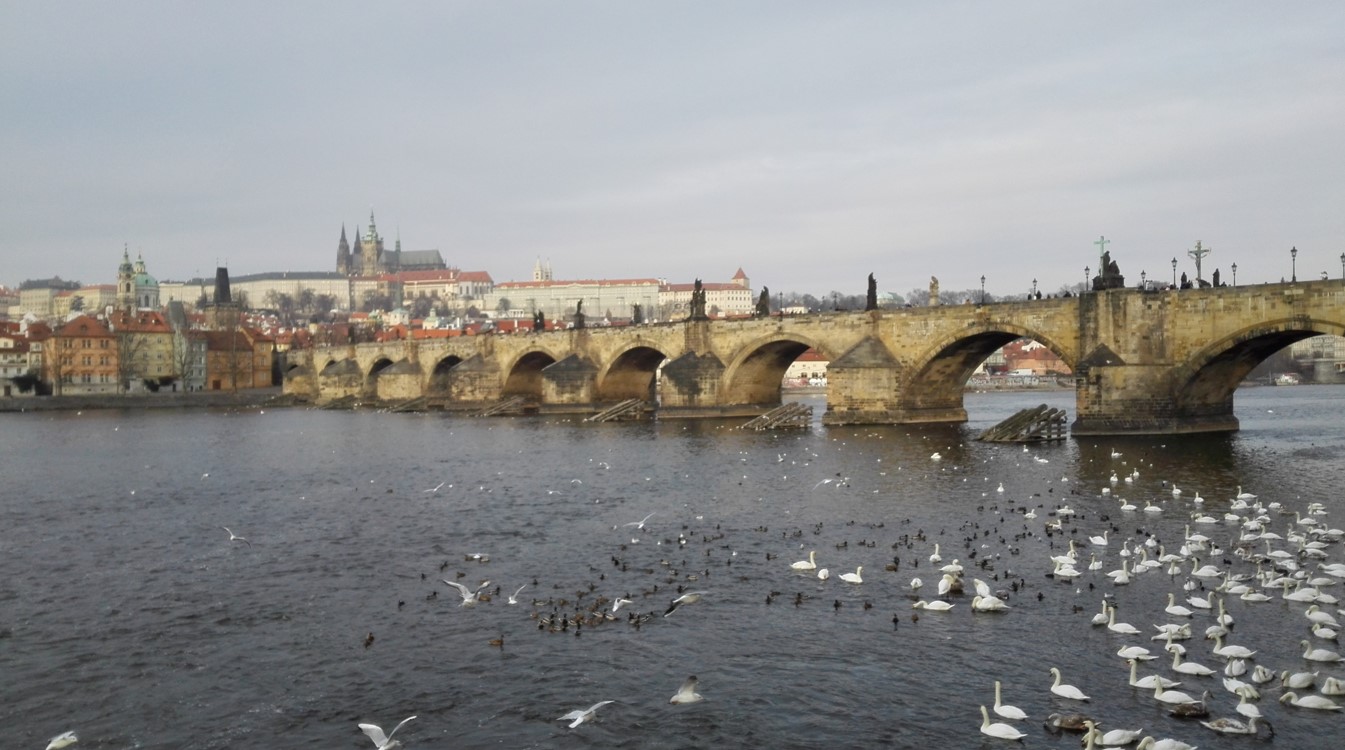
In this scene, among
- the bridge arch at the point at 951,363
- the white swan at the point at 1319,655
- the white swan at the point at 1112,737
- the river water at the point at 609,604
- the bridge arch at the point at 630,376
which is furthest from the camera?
the bridge arch at the point at 630,376

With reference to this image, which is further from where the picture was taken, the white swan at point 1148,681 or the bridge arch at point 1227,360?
the bridge arch at point 1227,360

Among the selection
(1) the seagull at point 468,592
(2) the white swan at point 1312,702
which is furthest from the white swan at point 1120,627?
(1) the seagull at point 468,592

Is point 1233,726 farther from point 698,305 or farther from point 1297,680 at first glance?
point 698,305

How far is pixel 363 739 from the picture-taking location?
441 inches

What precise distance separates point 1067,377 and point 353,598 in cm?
12041

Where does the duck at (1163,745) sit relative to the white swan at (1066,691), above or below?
above

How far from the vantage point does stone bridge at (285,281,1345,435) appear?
36.5m

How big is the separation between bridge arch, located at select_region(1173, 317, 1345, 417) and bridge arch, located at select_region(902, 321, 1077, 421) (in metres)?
4.55

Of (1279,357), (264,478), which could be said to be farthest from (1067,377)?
(264,478)

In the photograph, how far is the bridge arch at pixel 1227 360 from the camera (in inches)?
1347

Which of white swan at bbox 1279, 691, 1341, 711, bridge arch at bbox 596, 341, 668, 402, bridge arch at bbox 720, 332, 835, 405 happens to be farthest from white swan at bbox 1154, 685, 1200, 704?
bridge arch at bbox 596, 341, 668, 402

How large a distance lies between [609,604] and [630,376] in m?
54.3

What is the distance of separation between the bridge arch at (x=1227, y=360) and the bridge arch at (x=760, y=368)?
18873mm

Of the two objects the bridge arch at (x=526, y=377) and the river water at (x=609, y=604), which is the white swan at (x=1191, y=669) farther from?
the bridge arch at (x=526, y=377)
